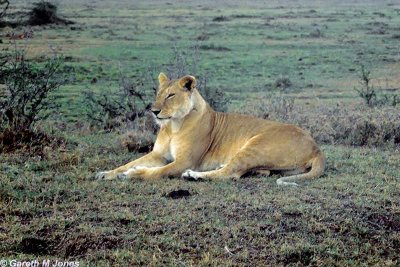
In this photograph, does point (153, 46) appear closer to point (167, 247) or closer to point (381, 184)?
point (381, 184)

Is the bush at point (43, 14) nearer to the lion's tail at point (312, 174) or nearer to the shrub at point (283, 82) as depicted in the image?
the shrub at point (283, 82)

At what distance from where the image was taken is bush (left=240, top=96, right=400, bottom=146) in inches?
401

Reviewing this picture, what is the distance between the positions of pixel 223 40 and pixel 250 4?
23.4 meters

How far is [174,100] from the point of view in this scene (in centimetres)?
767

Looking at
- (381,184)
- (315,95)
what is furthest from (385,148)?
(315,95)

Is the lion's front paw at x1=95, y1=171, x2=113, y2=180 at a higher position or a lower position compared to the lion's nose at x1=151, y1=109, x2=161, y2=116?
lower

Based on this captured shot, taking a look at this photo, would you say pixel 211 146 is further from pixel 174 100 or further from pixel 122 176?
pixel 122 176

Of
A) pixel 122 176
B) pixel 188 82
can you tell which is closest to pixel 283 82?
pixel 188 82

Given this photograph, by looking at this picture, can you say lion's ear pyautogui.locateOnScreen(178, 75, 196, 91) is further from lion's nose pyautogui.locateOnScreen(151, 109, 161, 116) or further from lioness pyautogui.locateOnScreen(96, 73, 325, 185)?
lion's nose pyautogui.locateOnScreen(151, 109, 161, 116)

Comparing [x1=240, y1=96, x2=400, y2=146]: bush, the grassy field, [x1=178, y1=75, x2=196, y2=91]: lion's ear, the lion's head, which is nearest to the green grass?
the grassy field

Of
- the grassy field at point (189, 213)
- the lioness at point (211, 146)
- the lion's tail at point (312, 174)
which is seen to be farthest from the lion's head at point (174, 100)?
the lion's tail at point (312, 174)

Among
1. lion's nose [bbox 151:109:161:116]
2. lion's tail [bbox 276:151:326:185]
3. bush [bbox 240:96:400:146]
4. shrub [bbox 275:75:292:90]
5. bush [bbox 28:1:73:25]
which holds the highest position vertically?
lion's nose [bbox 151:109:161:116]

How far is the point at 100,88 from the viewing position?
16.8m

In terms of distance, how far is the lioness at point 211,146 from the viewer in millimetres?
7402
